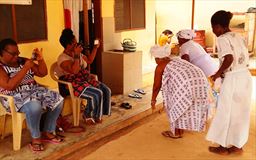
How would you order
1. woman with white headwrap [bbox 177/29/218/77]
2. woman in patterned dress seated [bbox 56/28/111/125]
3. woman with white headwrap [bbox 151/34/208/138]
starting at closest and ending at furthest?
1. woman with white headwrap [bbox 151/34/208/138]
2. woman in patterned dress seated [bbox 56/28/111/125]
3. woman with white headwrap [bbox 177/29/218/77]

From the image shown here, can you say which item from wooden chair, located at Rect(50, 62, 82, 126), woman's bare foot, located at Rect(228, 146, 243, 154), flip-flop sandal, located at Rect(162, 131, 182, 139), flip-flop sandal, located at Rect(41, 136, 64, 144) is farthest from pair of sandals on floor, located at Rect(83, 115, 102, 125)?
woman's bare foot, located at Rect(228, 146, 243, 154)

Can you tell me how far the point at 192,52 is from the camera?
3566 millimetres

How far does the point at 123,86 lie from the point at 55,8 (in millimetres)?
1639

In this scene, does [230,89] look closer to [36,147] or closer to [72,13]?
[36,147]

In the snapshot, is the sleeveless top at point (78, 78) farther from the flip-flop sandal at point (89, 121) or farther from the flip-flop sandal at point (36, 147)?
the flip-flop sandal at point (36, 147)

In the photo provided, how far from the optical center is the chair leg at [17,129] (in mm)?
2885

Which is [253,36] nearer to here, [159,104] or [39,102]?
[159,104]

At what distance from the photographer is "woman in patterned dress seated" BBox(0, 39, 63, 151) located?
2.80m

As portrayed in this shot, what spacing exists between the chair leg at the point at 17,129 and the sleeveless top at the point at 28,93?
0.32 ft

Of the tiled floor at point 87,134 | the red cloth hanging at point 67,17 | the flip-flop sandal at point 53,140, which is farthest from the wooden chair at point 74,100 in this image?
the red cloth hanging at point 67,17

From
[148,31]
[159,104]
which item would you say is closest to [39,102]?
[159,104]

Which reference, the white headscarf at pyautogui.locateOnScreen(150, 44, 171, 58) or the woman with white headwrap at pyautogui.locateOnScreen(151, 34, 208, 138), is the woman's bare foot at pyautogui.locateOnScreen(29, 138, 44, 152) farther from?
the white headscarf at pyautogui.locateOnScreen(150, 44, 171, 58)

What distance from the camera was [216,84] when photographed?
9.69 feet

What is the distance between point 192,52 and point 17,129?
207 centimetres
